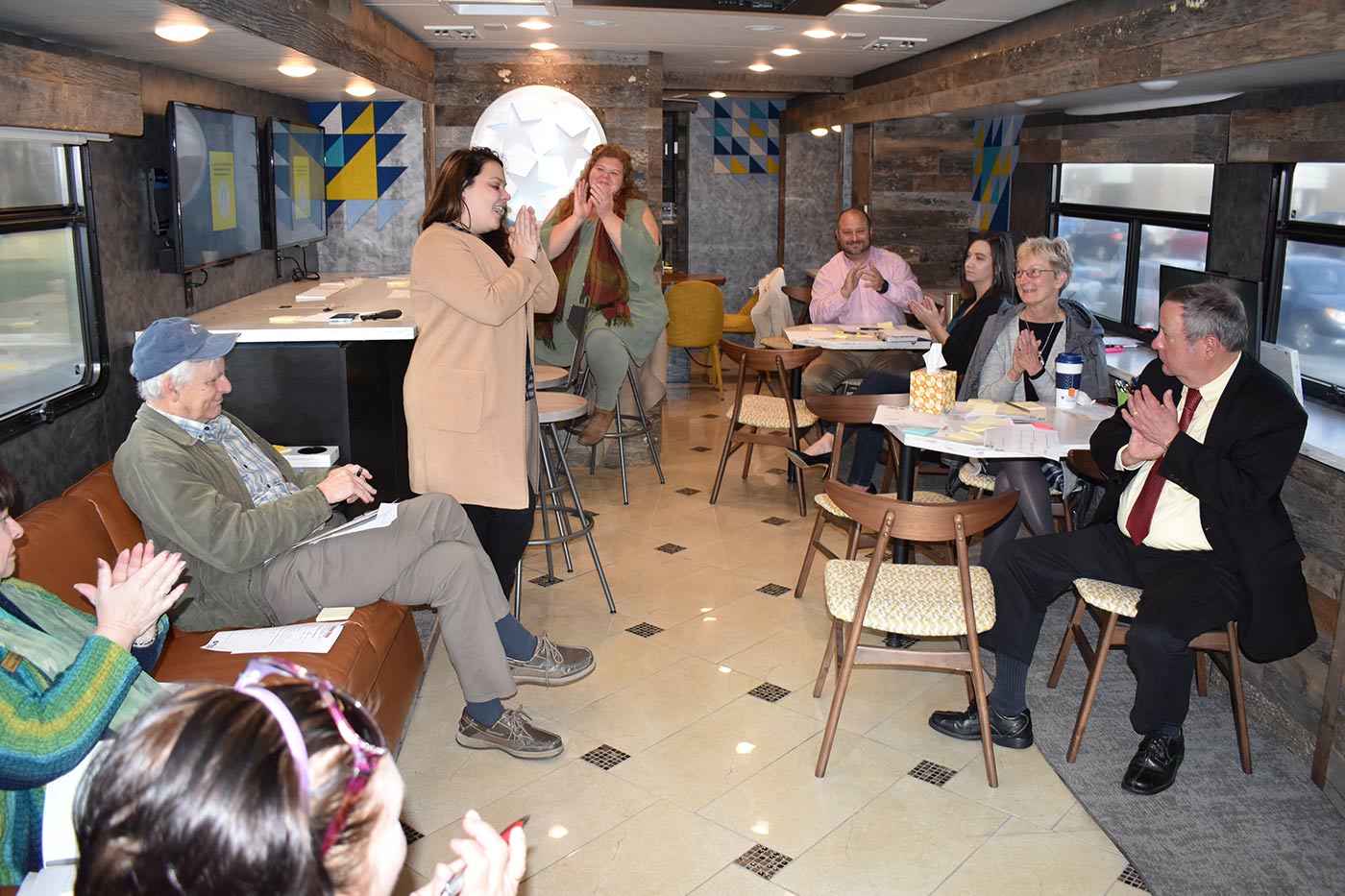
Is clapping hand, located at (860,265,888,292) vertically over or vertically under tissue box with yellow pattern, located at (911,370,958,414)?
over

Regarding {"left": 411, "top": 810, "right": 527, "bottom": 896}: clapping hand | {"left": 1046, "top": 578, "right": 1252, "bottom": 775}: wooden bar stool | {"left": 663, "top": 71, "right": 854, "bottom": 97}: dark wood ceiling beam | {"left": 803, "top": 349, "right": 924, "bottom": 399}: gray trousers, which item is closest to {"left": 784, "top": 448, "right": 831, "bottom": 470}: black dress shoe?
{"left": 803, "top": 349, "right": 924, "bottom": 399}: gray trousers

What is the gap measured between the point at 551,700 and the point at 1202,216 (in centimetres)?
416

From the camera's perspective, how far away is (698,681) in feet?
12.4

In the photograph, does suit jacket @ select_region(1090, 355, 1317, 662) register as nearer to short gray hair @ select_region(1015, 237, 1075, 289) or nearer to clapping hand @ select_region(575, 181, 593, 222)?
short gray hair @ select_region(1015, 237, 1075, 289)

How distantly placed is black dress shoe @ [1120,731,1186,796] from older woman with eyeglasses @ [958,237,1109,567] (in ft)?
3.75

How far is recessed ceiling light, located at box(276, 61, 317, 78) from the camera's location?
426 cm

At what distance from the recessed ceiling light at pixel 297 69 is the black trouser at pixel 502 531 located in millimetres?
1839

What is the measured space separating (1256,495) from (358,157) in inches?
200

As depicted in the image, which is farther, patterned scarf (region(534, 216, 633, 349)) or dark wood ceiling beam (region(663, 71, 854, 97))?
dark wood ceiling beam (region(663, 71, 854, 97))

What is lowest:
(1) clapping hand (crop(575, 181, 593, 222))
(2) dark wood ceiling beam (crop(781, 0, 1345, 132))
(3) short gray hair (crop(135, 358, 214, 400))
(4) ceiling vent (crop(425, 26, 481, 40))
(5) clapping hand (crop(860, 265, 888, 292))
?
(3) short gray hair (crop(135, 358, 214, 400))

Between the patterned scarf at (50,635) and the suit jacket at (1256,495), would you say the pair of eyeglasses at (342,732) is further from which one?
the suit jacket at (1256,495)

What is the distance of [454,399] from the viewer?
353cm

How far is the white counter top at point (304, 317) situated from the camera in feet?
13.9

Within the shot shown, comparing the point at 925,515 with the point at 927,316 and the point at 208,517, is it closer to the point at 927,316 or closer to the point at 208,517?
the point at 208,517
